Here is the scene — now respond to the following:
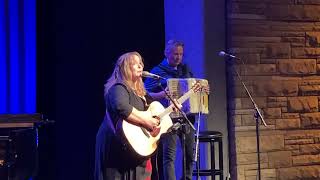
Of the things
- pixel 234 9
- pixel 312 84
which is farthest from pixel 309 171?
pixel 234 9

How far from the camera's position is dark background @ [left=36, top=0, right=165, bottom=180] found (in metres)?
6.38

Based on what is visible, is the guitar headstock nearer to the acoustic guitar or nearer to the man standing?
the man standing

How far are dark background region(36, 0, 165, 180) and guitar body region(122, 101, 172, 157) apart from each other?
205 cm

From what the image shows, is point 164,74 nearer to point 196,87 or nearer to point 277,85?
point 196,87

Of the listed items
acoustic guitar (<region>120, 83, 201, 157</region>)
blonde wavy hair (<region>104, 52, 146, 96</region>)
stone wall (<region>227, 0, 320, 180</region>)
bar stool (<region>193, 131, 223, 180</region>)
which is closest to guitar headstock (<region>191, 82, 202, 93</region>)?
acoustic guitar (<region>120, 83, 201, 157</region>)

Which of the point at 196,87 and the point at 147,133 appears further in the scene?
the point at 196,87

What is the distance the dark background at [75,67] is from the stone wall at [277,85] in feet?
4.49

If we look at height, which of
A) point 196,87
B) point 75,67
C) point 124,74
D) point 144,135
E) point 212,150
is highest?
point 75,67

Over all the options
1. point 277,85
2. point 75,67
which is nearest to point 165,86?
point 75,67

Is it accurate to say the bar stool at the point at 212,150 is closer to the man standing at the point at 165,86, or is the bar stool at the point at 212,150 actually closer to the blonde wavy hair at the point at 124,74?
the man standing at the point at 165,86

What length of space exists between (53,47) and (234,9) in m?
2.27

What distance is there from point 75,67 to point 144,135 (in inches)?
89.3

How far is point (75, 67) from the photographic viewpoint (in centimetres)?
650

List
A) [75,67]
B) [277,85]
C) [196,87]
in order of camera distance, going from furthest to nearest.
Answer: [277,85]
[75,67]
[196,87]
